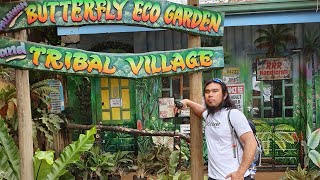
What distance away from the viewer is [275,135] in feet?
24.9

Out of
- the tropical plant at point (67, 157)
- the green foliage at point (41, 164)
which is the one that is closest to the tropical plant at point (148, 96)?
the tropical plant at point (67, 157)

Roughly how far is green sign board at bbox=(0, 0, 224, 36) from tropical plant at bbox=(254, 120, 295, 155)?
428 cm

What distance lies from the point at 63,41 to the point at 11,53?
4294 millimetres

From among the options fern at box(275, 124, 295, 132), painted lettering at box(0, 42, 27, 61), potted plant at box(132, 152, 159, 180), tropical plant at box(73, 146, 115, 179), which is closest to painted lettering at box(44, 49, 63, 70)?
painted lettering at box(0, 42, 27, 61)

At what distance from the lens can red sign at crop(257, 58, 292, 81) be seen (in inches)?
296

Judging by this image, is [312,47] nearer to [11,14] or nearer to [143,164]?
[143,164]

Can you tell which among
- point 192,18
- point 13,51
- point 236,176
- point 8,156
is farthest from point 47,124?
point 236,176

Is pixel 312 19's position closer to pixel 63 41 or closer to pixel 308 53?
pixel 308 53

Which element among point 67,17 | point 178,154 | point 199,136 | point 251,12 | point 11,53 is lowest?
point 178,154

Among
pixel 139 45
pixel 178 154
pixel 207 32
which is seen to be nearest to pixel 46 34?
pixel 139 45

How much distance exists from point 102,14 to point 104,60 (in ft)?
1.51

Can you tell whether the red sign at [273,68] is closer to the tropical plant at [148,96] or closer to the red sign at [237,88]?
the red sign at [237,88]

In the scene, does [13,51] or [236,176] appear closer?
[236,176]

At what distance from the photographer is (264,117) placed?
7719 millimetres
